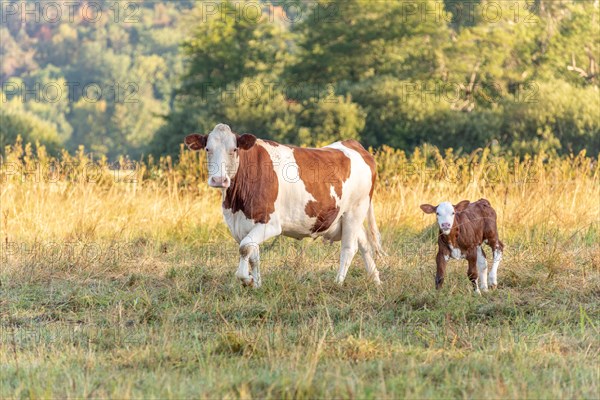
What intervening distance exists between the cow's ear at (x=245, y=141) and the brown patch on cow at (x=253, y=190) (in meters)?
0.16

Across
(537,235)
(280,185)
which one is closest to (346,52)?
(537,235)

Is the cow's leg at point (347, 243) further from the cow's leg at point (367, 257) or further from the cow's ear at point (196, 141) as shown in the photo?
the cow's ear at point (196, 141)

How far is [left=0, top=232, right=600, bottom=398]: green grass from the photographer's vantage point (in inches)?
217

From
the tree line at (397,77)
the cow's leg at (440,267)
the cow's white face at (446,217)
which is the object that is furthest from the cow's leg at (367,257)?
the tree line at (397,77)

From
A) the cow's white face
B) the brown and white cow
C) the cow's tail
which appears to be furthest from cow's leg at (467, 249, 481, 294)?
the cow's tail

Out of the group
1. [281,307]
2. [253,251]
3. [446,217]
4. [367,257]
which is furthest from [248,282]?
[446,217]

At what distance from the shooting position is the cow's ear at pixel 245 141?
8.44 metres

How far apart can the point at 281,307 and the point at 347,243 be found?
1556mm

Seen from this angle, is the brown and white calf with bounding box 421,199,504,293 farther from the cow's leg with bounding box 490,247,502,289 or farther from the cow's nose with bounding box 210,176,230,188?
the cow's nose with bounding box 210,176,230,188

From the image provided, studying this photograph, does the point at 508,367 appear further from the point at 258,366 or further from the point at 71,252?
the point at 71,252

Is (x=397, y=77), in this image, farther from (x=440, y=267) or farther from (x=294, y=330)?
(x=294, y=330)

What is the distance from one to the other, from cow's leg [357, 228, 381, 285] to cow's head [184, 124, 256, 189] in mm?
1646

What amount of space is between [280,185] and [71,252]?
269 cm

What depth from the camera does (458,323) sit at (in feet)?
24.4
